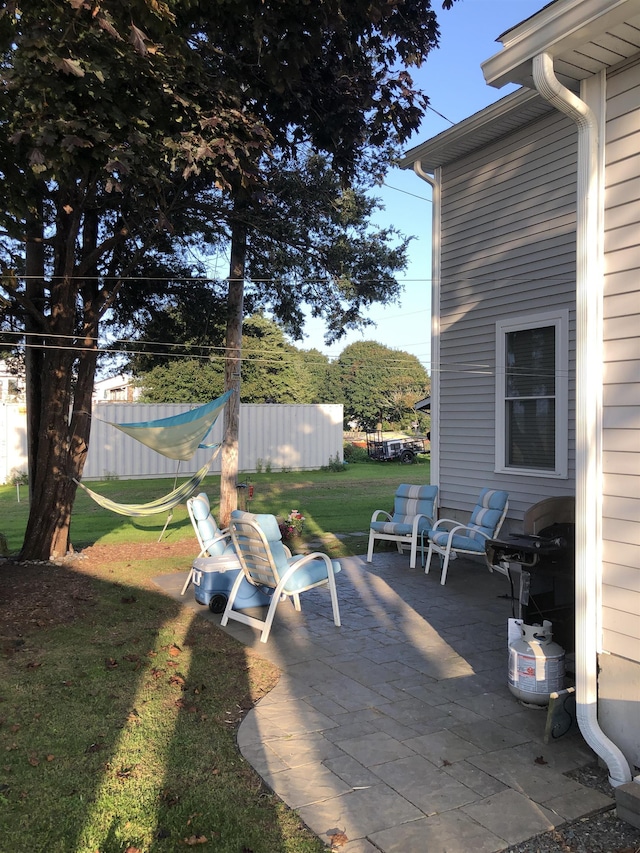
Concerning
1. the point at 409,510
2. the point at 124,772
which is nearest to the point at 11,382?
the point at 409,510

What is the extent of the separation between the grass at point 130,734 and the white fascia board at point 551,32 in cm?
337

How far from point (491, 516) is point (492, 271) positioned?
2.72 metres

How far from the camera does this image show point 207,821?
2414mm

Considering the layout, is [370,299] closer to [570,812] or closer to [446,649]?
[446,649]

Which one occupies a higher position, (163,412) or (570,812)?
(163,412)

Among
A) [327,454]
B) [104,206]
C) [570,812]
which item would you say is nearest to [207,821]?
[570,812]

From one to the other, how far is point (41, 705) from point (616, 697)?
2.97 metres

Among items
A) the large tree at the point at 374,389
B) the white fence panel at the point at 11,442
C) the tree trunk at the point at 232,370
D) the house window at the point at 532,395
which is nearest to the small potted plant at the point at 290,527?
the tree trunk at the point at 232,370

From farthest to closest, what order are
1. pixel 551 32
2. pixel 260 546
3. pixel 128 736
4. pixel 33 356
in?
pixel 33 356, pixel 260 546, pixel 128 736, pixel 551 32

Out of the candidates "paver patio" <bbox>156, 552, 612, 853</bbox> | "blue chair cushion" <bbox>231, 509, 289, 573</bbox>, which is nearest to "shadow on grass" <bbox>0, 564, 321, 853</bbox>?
"paver patio" <bbox>156, 552, 612, 853</bbox>

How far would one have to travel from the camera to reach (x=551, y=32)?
2693 millimetres

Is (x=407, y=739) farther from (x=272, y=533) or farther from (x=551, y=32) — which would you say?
(x=551, y=32)

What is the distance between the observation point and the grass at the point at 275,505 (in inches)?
383

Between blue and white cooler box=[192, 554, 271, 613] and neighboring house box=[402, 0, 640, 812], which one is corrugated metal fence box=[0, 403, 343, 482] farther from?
blue and white cooler box=[192, 554, 271, 613]
